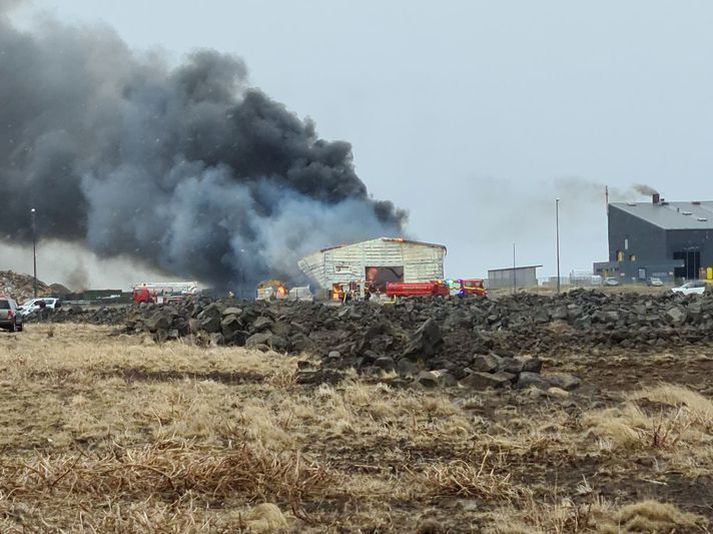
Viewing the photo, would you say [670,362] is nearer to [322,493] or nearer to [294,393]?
[294,393]

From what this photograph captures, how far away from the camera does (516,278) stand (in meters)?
70.4

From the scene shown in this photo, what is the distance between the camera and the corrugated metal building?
2377 inches

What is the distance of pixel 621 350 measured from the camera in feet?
62.5

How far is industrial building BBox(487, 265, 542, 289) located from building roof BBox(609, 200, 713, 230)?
555 inches

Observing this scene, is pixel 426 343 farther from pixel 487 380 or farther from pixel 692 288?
pixel 692 288

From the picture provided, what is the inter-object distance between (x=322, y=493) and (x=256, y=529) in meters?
1.02

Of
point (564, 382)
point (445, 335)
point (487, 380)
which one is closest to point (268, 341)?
point (445, 335)

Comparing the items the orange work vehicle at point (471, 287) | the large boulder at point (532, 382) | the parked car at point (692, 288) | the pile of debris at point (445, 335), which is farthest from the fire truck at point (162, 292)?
the large boulder at point (532, 382)

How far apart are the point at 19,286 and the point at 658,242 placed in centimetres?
6510

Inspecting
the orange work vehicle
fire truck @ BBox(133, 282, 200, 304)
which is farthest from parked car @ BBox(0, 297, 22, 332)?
the orange work vehicle

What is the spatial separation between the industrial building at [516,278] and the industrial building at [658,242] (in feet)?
32.7

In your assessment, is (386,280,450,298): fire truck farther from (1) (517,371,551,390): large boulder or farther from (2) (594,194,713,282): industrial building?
(1) (517,371,551,390): large boulder

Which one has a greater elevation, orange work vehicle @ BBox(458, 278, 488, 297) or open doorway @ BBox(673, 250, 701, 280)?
open doorway @ BBox(673, 250, 701, 280)

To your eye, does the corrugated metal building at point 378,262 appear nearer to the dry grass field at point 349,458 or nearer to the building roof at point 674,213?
the building roof at point 674,213
